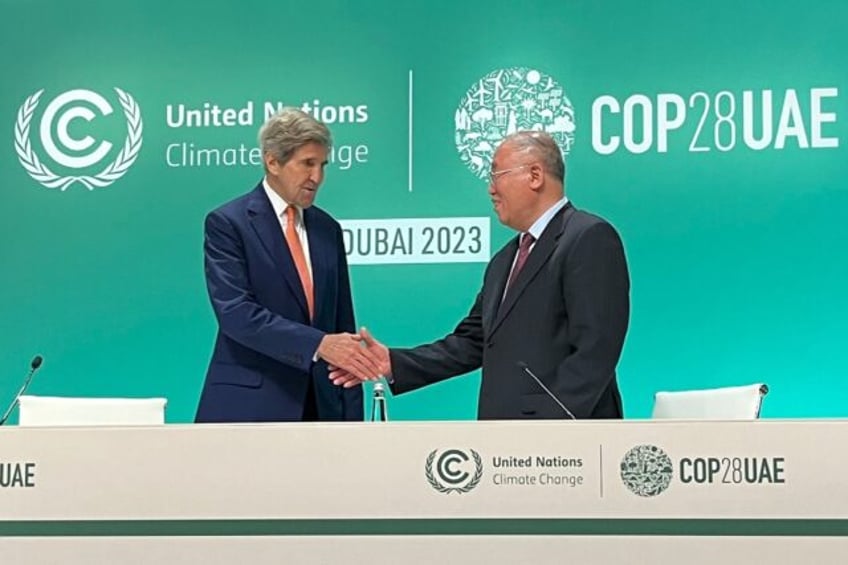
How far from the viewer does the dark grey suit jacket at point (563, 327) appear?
3.36 meters

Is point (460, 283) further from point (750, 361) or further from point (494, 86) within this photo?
point (750, 361)

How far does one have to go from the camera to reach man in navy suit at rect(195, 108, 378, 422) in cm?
372

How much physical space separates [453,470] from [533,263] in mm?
1035

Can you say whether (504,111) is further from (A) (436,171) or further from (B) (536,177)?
(B) (536,177)

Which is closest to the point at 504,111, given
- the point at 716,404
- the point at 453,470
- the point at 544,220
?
the point at 544,220

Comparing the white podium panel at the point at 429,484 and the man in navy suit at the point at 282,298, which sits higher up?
the man in navy suit at the point at 282,298

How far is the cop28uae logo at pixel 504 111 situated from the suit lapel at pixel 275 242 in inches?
52.7

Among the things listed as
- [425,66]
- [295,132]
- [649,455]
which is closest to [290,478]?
[649,455]

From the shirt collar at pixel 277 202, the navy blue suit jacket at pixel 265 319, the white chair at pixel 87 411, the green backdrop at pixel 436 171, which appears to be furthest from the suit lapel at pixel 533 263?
the green backdrop at pixel 436 171

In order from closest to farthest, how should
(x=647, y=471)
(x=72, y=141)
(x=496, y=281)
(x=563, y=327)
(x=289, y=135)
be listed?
(x=647, y=471)
(x=563, y=327)
(x=496, y=281)
(x=289, y=135)
(x=72, y=141)

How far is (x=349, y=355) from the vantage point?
12.2 ft

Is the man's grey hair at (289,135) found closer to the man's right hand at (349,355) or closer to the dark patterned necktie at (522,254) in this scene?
the man's right hand at (349,355)

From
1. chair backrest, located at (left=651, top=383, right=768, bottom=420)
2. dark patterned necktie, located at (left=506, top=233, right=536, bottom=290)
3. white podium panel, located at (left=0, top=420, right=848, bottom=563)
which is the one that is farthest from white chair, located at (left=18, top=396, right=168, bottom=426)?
chair backrest, located at (left=651, top=383, right=768, bottom=420)

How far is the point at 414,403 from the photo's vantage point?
513 cm
